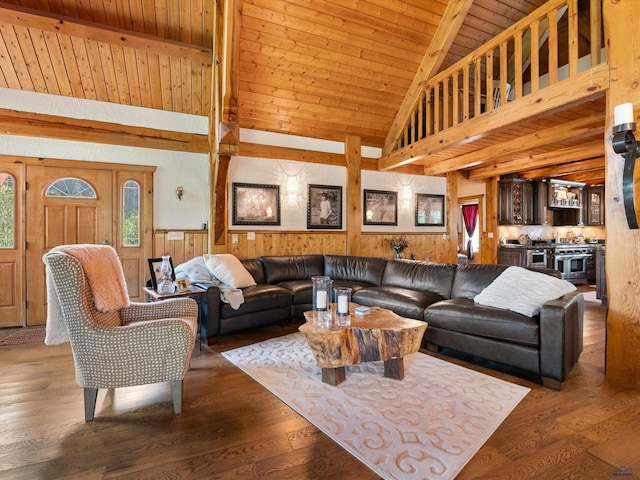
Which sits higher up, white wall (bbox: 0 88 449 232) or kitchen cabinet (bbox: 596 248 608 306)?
white wall (bbox: 0 88 449 232)

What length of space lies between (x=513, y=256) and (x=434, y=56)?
4.52 m

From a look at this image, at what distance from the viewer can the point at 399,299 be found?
12.2 ft

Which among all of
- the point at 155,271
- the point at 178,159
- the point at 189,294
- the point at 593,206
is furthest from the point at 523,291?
the point at 593,206

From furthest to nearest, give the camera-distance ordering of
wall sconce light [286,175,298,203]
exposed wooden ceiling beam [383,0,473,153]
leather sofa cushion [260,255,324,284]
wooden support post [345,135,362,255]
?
wooden support post [345,135,362,255], wall sconce light [286,175,298,203], leather sofa cushion [260,255,324,284], exposed wooden ceiling beam [383,0,473,153]

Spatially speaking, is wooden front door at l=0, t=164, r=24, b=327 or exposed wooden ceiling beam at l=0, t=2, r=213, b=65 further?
wooden front door at l=0, t=164, r=24, b=327

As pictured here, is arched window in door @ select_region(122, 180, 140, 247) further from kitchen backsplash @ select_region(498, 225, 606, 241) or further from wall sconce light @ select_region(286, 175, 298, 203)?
kitchen backsplash @ select_region(498, 225, 606, 241)

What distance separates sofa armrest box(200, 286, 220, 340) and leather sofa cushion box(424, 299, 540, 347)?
84.1 inches

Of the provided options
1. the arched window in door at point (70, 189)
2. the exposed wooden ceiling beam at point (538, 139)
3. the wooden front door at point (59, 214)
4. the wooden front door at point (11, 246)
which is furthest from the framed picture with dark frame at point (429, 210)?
the wooden front door at point (11, 246)

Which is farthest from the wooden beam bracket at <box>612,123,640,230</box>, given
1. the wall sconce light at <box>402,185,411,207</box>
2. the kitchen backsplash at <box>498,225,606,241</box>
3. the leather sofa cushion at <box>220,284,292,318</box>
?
the kitchen backsplash at <box>498,225,606,241</box>

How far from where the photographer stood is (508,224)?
7488 mm

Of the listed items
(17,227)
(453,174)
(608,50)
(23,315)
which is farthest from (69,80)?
(453,174)

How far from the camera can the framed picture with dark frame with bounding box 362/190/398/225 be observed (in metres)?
6.31

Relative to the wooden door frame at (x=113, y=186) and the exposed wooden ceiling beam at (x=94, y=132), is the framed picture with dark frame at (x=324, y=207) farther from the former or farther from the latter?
the wooden door frame at (x=113, y=186)

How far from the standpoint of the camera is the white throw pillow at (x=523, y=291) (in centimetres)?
277
